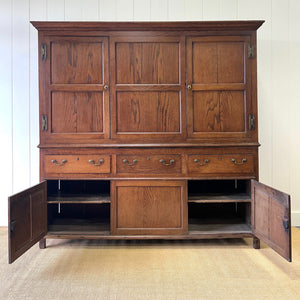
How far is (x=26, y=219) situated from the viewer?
219 cm

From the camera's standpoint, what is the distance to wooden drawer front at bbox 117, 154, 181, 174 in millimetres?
2578

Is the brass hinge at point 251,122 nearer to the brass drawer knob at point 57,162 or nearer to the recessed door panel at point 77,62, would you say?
the recessed door panel at point 77,62

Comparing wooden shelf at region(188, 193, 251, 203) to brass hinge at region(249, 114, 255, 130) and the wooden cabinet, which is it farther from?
brass hinge at region(249, 114, 255, 130)

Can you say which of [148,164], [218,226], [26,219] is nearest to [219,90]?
[148,164]

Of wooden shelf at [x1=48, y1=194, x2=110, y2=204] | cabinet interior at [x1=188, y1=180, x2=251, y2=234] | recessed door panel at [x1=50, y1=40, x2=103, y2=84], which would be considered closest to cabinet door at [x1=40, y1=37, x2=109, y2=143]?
recessed door panel at [x1=50, y1=40, x2=103, y2=84]

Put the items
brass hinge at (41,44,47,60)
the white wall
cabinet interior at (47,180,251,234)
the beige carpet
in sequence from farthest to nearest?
the white wall < cabinet interior at (47,180,251,234) < brass hinge at (41,44,47,60) < the beige carpet

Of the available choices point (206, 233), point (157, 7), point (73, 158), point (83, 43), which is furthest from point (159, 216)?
point (157, 7)

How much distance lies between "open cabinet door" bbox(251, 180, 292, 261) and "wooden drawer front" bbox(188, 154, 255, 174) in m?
0.20

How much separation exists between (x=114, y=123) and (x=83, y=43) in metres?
0.73

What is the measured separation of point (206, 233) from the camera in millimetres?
2613

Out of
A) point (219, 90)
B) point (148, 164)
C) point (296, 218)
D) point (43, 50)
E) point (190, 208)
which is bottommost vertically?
point (296, 218)

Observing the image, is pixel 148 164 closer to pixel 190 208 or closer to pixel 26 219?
pixel 190 208

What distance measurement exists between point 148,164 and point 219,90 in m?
0.87

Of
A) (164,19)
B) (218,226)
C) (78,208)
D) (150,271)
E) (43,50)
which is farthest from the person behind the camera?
(164,19)
